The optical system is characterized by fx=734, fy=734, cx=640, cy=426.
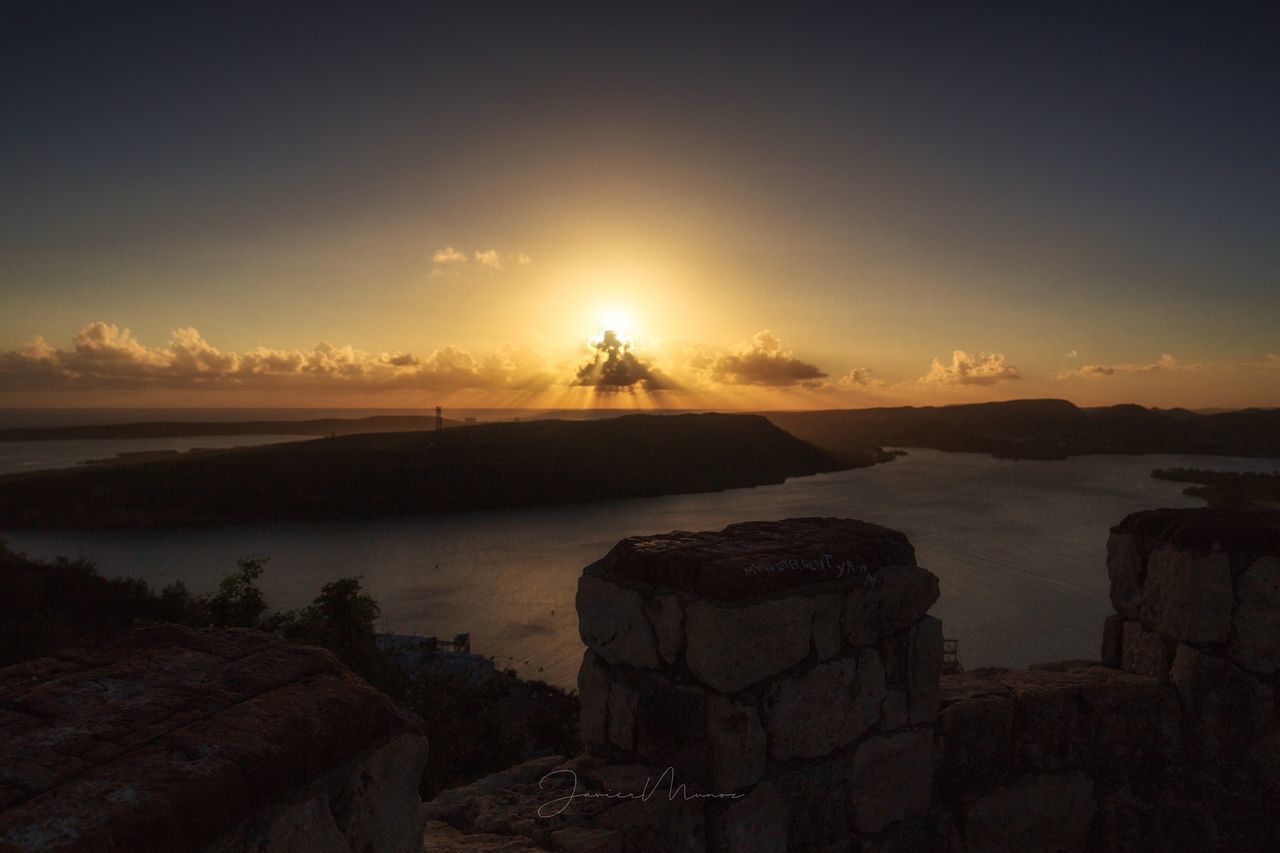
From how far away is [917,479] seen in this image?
70.4m

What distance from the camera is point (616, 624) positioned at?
252 centimetres

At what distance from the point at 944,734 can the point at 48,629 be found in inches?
775

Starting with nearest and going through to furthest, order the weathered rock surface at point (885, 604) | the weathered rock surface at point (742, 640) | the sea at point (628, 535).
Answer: the weathered rock surface at point (742, 640) → the weathered rock surface at point (885, 604) → the sea at point (628, 535)

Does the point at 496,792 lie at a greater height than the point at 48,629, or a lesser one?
greater

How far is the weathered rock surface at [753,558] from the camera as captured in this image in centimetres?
231

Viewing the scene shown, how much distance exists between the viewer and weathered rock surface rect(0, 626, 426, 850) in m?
1.07

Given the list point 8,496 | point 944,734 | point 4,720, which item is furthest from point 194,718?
point 8,496

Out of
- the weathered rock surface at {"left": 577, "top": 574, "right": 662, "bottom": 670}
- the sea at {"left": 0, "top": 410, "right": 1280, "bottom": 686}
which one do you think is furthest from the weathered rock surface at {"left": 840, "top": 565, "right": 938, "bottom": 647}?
the sea at {"left": 0, "top": 410, "right": 1280, "bottom": 686}

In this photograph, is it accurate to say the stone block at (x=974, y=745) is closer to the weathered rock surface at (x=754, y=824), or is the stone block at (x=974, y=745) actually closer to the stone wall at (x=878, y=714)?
the stone wall at (x=878, y=714)

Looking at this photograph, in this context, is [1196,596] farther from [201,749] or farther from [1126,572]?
[201,749]

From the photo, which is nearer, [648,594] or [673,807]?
[673,807]

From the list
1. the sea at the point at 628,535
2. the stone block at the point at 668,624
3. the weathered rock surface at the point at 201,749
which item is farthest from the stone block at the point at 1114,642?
the sea at the point at 628,535

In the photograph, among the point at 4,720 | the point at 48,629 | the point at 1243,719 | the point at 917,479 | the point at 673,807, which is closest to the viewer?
the point at 4,720

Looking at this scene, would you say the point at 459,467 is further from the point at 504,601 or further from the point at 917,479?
the point at 917,479
